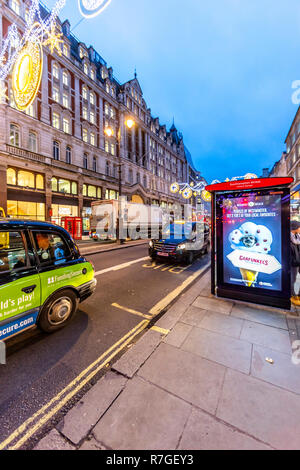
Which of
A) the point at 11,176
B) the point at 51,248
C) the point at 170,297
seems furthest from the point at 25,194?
the point at 170,297

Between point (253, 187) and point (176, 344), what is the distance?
3442 millimetres

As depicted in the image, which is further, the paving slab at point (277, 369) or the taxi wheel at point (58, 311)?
the taxi wheel at point (58, 311)

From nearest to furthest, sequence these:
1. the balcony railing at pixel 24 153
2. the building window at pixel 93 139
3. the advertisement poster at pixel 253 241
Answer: the advertisement poster at pixel 253 241, the balcony railing at pixel 24 153, the building window at pixel 93 139

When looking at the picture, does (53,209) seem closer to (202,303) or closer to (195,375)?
(202,303)

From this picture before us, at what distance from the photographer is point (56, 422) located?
1.92m

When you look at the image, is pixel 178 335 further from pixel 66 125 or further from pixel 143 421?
pixel 66 125

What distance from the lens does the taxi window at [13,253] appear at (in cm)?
Result: 293

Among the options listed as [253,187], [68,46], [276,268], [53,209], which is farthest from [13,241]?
[68,46]

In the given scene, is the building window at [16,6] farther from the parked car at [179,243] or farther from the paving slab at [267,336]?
the paving slab at [267,336]

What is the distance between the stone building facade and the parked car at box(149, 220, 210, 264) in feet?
38.6

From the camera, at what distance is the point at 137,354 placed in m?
2.79

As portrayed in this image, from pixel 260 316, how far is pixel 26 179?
2235 centimetres

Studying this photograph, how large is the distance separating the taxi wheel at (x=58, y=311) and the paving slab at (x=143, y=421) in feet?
6.18

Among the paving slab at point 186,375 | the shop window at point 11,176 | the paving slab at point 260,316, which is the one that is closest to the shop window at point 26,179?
the shop window at point 11,176
